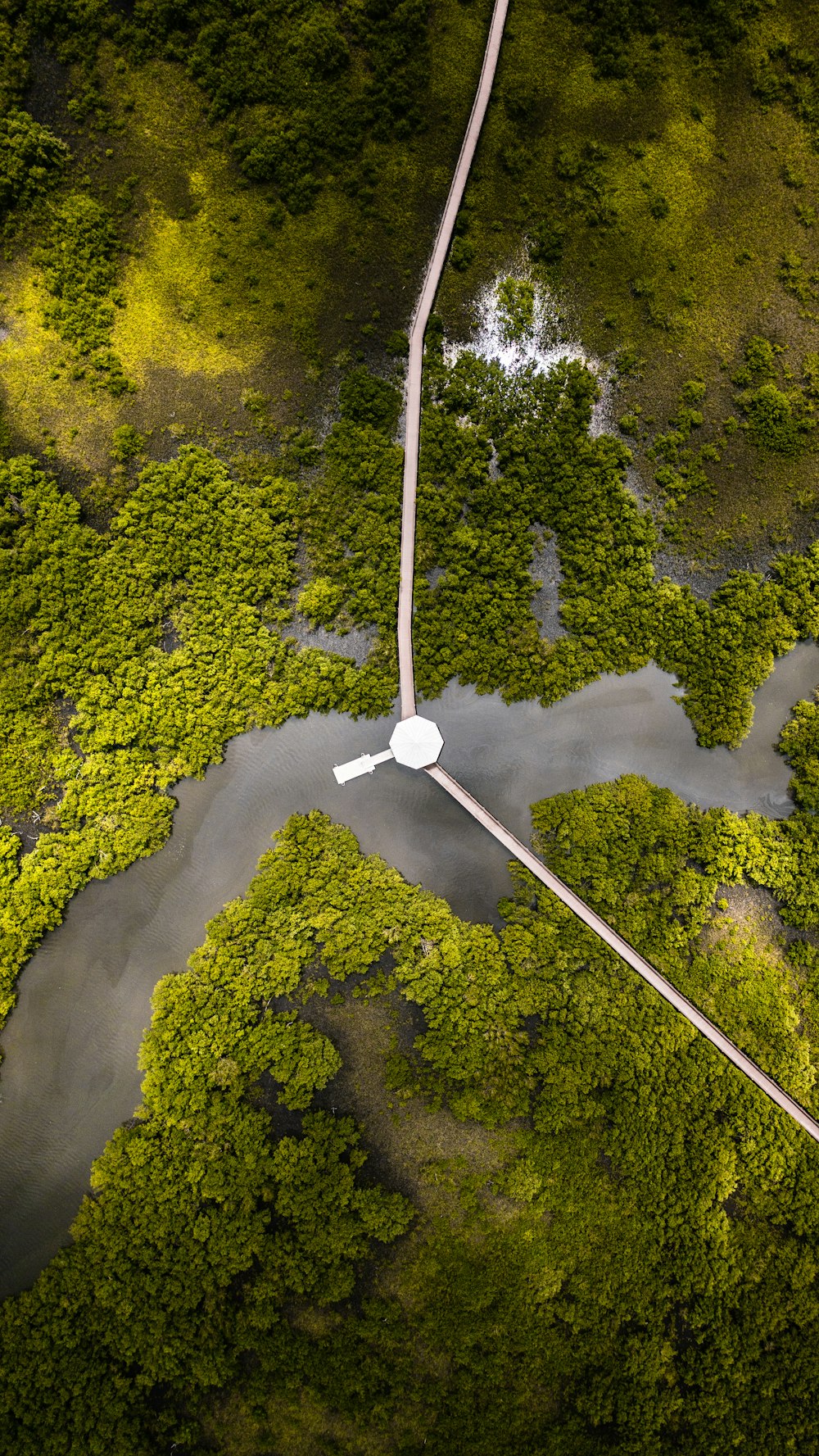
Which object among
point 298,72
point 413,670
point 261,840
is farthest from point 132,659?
point 298,72

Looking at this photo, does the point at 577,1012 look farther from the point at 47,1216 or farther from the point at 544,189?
the point at 544,189

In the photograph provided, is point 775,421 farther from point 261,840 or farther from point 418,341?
point 261,840

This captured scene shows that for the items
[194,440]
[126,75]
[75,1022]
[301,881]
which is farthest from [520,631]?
[126,75]

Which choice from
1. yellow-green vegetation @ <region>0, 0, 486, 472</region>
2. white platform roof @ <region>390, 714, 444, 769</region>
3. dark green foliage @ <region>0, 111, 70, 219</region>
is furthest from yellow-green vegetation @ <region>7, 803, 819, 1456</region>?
dark green foliage @ <region>0, 111, 70, 219</region>

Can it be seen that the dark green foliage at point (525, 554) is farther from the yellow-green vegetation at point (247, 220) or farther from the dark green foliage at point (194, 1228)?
the dark green foliage at point (194, 1228)

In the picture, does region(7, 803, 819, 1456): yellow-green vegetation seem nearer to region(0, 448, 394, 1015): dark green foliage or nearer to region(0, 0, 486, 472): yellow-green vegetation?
region(0, 448, 394, 1015): dark green foliage

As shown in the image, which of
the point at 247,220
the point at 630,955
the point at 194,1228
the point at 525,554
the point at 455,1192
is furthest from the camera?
the point at 525,554

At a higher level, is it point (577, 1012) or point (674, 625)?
point (674, 625)
